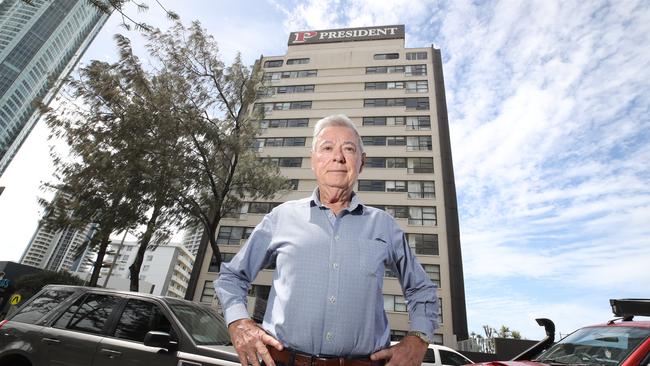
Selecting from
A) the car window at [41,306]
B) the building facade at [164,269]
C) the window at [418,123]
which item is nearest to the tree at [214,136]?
the car window at [41,306]

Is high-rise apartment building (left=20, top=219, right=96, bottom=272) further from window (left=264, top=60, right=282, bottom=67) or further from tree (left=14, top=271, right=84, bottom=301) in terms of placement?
window (left=264, top=60, right=282, bottom=67)

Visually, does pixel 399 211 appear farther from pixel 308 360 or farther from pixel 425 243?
pixel 308 360

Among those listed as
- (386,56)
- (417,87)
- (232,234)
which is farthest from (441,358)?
(386,56)

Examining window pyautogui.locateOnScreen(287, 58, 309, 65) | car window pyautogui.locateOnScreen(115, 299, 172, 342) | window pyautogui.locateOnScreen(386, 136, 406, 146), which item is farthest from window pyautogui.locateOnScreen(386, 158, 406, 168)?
car window pyautogui.locateOnScreen(115, 299, 172, 342)

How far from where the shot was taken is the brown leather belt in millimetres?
1400

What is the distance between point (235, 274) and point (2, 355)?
161 inches

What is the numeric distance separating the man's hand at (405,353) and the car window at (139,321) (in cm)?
291

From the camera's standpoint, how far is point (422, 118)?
3225cm

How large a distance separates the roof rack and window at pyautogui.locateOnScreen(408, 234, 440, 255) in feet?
73.3

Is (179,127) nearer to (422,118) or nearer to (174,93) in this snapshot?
(174,93)

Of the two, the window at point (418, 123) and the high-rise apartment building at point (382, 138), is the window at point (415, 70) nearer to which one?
the high-rise apartment building at point (382, 138)

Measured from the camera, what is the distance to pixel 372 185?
2997 cm

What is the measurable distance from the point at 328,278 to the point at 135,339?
3.08 metres

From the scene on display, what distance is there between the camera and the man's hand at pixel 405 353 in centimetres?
147
